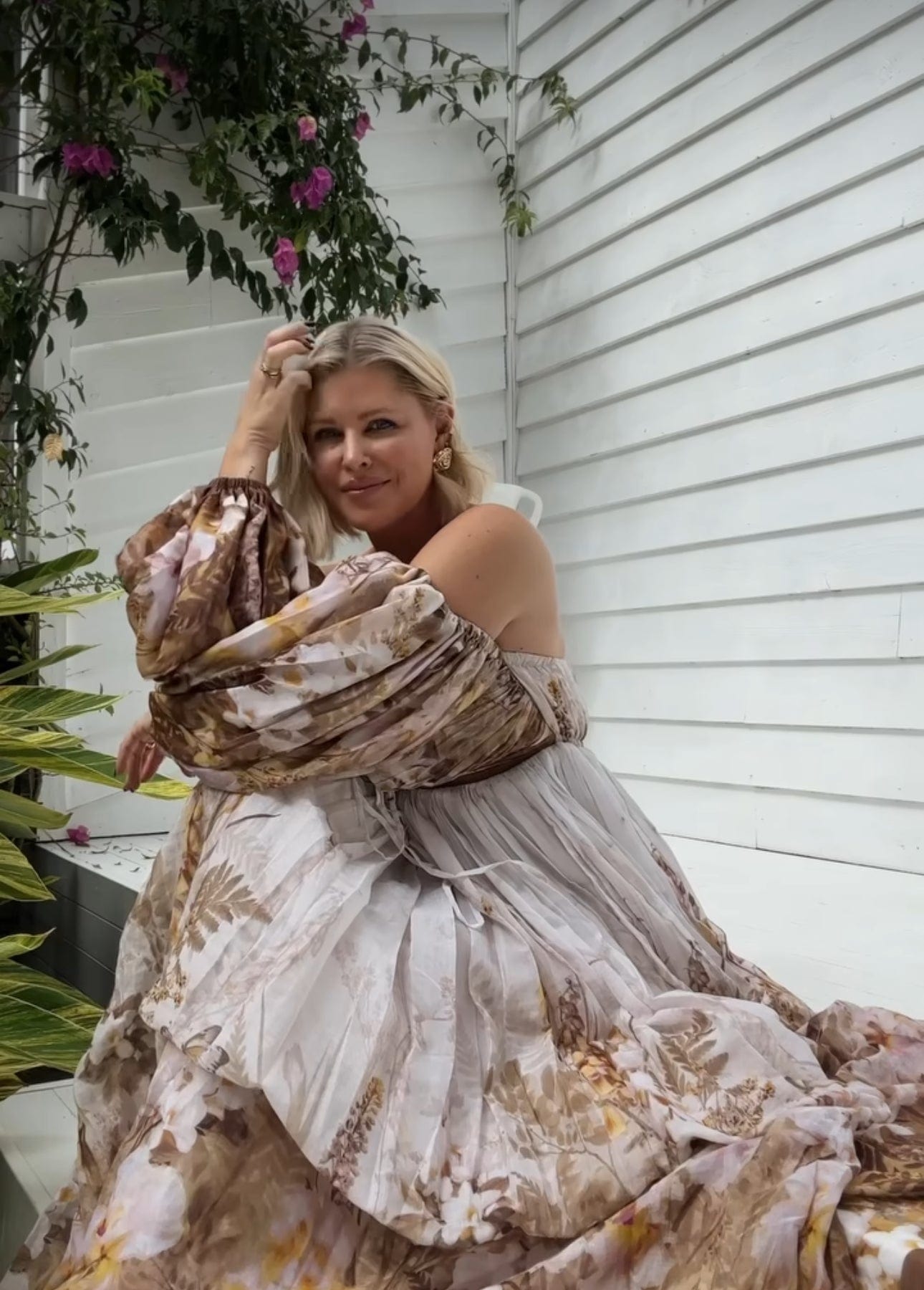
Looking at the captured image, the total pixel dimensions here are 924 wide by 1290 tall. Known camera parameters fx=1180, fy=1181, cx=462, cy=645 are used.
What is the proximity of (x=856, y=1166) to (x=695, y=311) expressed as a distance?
2.42 m

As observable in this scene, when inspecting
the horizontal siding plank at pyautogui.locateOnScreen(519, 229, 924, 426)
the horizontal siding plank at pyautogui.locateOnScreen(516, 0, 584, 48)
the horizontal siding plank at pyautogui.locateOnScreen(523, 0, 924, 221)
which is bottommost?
the horizontal siding plank at pyautogui.locateOnScreen(519, 229, 924, 426)

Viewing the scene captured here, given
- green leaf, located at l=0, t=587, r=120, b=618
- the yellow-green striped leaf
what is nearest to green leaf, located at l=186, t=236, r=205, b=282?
green leaf, located at l=0, t=587, r=120, b=618

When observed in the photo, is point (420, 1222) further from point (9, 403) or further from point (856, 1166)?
point (9, 403)

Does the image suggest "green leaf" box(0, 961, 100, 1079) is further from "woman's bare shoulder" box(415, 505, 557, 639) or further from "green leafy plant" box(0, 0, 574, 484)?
"green leafy plant" box(0, 0, 574, 484)

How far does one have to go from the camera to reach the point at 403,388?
1.54m

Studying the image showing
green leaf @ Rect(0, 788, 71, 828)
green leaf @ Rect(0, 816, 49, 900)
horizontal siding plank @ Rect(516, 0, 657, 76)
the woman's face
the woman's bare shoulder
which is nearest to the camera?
the woman's bare shoulder

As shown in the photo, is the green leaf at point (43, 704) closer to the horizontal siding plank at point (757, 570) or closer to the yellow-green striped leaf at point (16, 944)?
the yellow-green striped leaf at point (16, 944)

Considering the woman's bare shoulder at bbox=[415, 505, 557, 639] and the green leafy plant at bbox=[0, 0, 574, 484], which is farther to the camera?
the green leafy plant at bbox=[0, 0, 574, 484]

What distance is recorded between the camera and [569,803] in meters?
1.35

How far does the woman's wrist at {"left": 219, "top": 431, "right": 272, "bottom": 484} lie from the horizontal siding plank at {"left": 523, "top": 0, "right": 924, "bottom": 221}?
1.71 m

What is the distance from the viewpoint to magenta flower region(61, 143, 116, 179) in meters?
2.80

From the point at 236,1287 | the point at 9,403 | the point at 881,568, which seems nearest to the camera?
the point at 236,1287

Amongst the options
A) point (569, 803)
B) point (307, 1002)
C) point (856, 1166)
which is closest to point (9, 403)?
point (569, 803)

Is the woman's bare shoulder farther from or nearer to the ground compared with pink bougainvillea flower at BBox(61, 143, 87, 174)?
nearer to the ground
